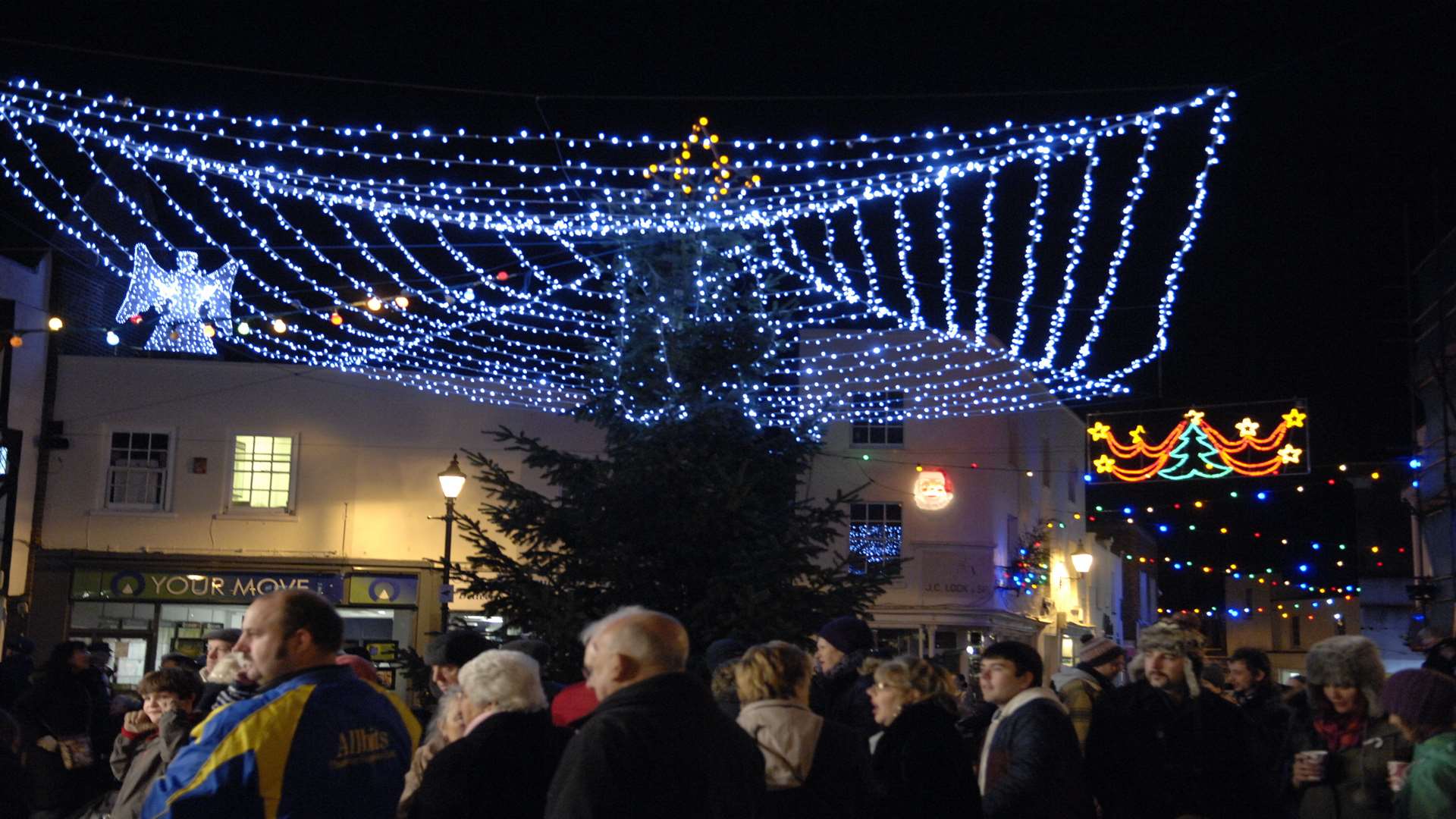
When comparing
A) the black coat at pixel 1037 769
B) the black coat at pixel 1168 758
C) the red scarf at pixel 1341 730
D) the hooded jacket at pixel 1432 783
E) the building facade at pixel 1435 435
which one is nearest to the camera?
the hooded jacket at pixel 1432 783

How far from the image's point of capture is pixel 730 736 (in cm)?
401

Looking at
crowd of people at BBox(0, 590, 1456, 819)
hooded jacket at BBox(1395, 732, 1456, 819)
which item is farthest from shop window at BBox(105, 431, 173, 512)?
hooded jacket at BBox(1395, 732, 1456, 819)

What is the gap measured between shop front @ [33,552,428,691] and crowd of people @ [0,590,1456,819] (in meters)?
15.7

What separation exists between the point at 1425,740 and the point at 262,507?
74.5 ft

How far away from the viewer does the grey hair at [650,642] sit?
3967 millimetres

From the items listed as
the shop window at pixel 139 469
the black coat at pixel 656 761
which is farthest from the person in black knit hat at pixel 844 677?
the shop window at pixel 139 469


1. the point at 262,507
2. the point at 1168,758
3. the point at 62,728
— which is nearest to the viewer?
the point at 1168,758

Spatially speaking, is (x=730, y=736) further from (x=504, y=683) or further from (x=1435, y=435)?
(x=1435, y=435)

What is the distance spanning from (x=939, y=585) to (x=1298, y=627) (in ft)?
121

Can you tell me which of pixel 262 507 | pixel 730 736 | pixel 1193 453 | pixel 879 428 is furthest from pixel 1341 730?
pixel 879 428

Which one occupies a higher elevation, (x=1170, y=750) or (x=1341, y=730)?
(x=1341, y=730)

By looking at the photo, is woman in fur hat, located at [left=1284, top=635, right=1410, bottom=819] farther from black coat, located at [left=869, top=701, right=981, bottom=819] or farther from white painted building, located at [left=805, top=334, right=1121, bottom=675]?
white painted building, located at [left=805, top=334, right=1121, bottom=675]

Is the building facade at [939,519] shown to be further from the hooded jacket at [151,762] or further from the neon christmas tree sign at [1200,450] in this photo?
the hooded jacket at [151,762]

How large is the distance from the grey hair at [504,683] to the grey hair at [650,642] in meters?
1.01
